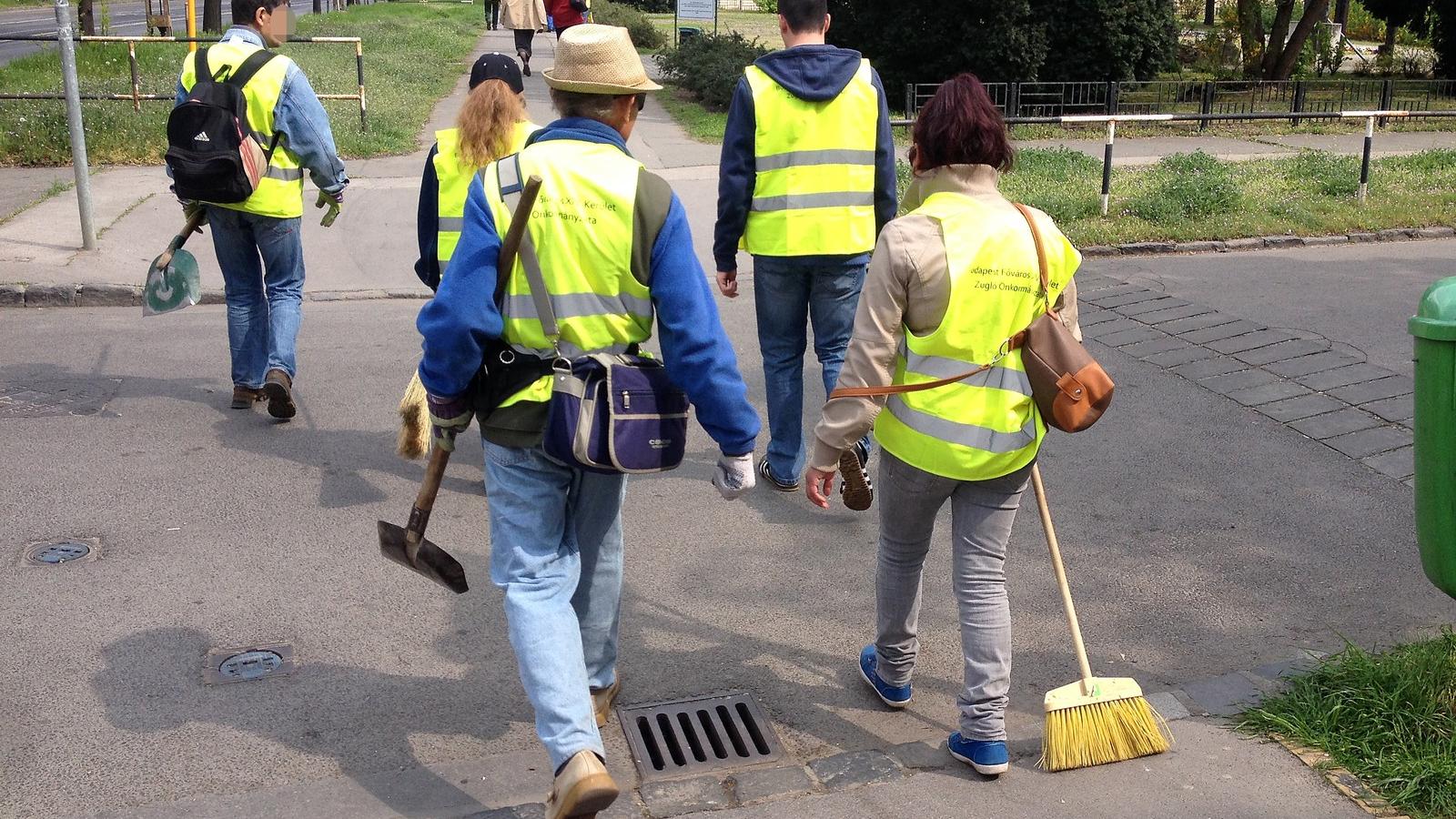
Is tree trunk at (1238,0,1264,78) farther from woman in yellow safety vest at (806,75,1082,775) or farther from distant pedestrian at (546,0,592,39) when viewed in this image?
woman in yellow safety vest at (806,75,1082,775)

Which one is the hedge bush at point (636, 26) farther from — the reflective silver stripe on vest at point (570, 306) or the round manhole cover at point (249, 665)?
the reflective silver stripe on vest at point (570, 306)

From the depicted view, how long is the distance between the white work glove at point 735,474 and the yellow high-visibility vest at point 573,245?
42 cm

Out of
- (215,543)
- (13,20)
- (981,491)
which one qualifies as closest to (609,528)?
(981,491)

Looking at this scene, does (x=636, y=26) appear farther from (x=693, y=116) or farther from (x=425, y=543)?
(x=425, y=543)

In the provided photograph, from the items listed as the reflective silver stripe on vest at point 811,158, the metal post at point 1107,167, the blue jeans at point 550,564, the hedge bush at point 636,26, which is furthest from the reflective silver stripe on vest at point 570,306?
the hedge bush at point 636,26

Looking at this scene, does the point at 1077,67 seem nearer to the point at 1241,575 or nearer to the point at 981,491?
the point at 1241,575

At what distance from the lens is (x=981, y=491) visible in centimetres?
373

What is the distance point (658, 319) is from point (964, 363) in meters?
0.82

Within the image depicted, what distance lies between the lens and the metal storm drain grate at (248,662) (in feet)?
14.0

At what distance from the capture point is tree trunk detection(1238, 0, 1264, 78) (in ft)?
73.5

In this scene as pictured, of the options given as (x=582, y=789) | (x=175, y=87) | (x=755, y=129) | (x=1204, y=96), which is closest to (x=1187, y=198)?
(x=1204, y=96)

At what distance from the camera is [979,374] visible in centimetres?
360

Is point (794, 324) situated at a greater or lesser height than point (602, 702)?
greater

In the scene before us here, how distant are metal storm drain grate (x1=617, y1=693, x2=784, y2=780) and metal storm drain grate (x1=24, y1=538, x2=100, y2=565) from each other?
7.61ft
